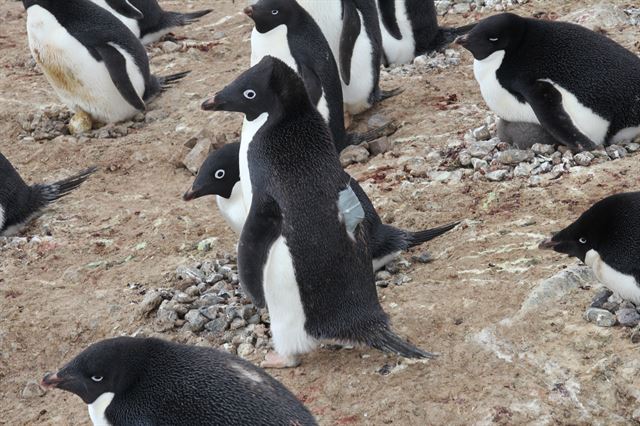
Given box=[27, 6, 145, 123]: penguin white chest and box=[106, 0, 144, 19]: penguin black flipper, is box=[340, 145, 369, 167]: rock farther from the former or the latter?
box=[106, 0, 144, 19]: penguin black flipper

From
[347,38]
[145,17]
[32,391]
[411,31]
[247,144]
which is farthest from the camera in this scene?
[145,17]

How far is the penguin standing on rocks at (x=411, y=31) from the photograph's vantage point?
8.27 m

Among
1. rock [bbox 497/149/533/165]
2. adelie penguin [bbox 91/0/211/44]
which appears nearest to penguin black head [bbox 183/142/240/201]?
rock [bbox 497/149/533/165]

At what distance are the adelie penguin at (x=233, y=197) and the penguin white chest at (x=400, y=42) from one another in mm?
3435

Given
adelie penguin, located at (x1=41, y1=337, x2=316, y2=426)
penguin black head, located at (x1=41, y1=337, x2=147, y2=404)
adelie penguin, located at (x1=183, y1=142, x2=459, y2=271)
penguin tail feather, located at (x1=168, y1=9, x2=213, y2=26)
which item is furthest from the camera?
penguin tail feather, located at (x1=168, y1=9, x2=213, y2=26)

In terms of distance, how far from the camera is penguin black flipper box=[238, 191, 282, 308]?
4.09 meters

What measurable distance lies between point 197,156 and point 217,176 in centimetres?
191

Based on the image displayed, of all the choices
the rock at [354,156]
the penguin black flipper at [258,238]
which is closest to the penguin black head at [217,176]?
the penguin black flipper at [258,238]

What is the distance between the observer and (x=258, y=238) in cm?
408

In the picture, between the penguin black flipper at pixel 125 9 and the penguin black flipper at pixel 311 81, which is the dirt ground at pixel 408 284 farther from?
the penguin black flipper at pixel 125 9

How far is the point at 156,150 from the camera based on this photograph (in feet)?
24.6

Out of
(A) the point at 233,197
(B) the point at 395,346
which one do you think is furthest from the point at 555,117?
(B) the point at 395,346

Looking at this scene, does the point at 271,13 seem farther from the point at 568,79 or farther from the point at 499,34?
the point at 568,79

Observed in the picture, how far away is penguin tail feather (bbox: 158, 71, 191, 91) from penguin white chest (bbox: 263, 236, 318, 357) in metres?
4.71
